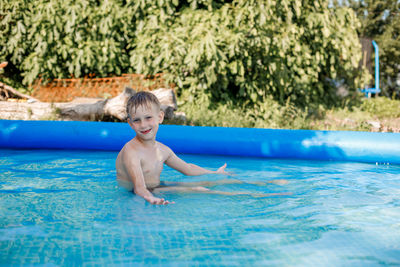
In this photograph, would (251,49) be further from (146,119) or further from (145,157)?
(146,119)

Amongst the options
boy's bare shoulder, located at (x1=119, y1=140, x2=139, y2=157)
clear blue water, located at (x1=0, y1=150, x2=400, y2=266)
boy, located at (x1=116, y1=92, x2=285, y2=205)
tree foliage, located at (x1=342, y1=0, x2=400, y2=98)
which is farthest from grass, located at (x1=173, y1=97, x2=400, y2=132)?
tree foliage, located at (x1=342, y1=0, x2=400, y2=98)

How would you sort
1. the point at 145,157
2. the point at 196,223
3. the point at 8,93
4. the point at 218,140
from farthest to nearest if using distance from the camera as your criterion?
the point at 8,93, the point at 218,140, the point at 145,157, the point at 196,223

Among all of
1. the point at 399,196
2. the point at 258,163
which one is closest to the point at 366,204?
the point at 399,196

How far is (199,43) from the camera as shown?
739cm

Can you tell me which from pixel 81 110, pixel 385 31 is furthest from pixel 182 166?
pixel 385 31

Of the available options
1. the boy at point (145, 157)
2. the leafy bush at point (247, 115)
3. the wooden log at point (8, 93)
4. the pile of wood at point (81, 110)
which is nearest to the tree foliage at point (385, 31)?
the leafy bush at point (247, 115)

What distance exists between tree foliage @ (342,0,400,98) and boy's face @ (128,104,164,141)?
14.9 metres

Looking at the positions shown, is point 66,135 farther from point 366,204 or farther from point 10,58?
point 10,58

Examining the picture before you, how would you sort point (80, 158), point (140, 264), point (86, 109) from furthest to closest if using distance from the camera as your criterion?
point (86, 109), point (80, 158), point (140, 264)

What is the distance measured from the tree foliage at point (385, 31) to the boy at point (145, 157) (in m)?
14.6

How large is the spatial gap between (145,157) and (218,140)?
2157 mm

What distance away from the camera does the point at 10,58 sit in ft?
31.4

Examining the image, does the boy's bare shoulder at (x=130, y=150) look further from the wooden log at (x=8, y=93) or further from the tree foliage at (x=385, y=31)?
the tree foliage at (x=385, y=31)

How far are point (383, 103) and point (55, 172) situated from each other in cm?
859
